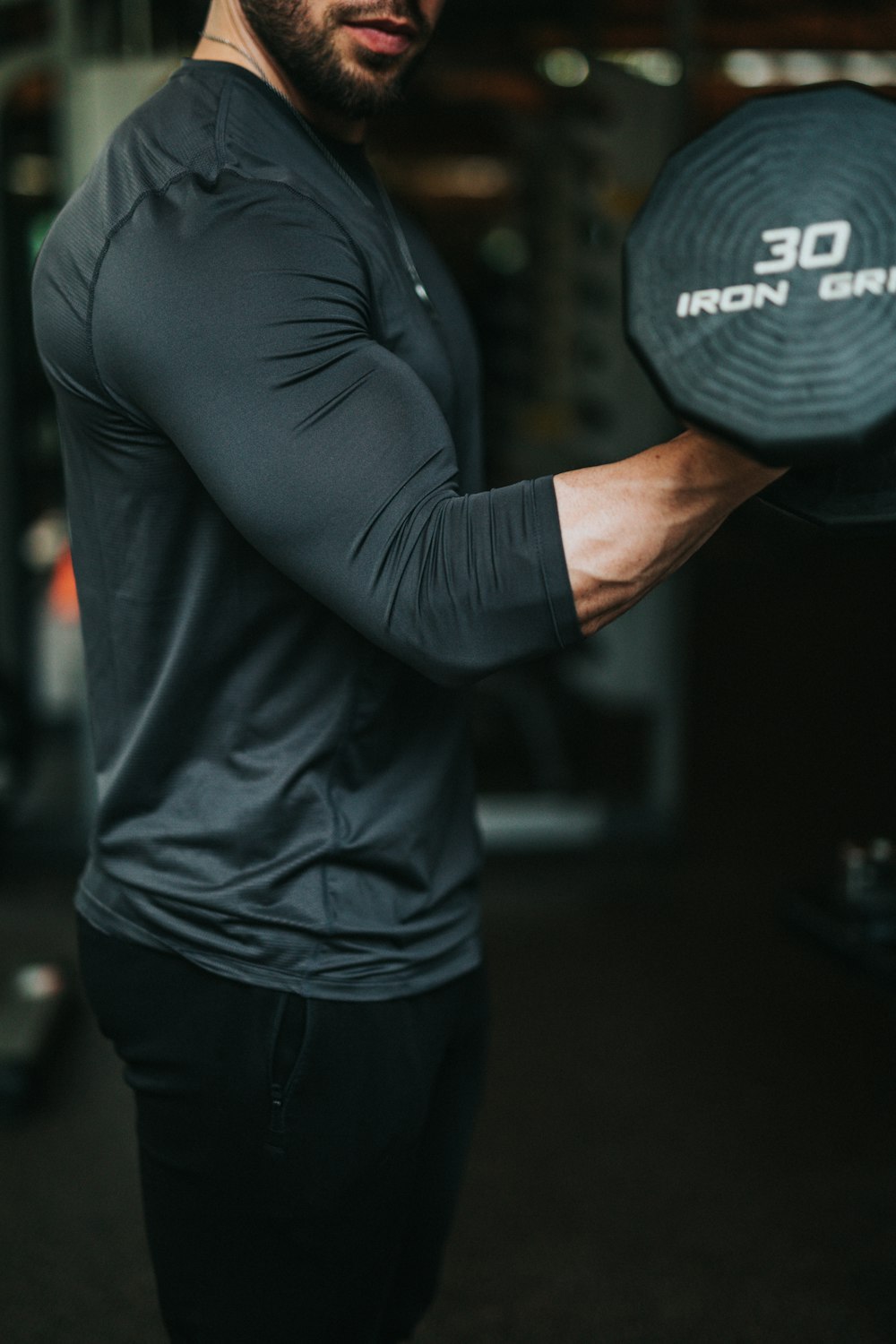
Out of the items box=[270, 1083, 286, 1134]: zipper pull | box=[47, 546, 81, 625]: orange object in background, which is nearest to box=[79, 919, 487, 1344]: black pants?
box=[270, 1083, 286, 1134]: zipper pull

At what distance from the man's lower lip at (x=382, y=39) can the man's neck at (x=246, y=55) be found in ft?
0.18

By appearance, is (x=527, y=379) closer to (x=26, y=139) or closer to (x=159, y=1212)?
(x=26, y=139)

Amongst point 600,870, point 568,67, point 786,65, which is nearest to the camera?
point 600,870

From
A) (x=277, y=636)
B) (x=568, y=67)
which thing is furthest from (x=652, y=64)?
(x=277, y=636)

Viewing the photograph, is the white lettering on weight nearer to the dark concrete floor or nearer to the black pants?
the black pants

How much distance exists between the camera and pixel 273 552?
0.71m

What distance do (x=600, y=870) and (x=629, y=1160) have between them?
1.11 meters

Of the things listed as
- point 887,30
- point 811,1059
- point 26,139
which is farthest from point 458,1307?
point 887,30

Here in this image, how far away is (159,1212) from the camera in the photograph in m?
0.90

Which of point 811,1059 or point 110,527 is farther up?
point 110,527

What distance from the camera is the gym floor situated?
1.63 meters

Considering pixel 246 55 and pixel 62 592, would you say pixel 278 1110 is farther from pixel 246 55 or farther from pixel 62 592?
pixel 62 592

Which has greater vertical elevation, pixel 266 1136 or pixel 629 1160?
pixel 266 1136

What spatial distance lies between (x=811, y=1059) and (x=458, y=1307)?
85 centimetres
